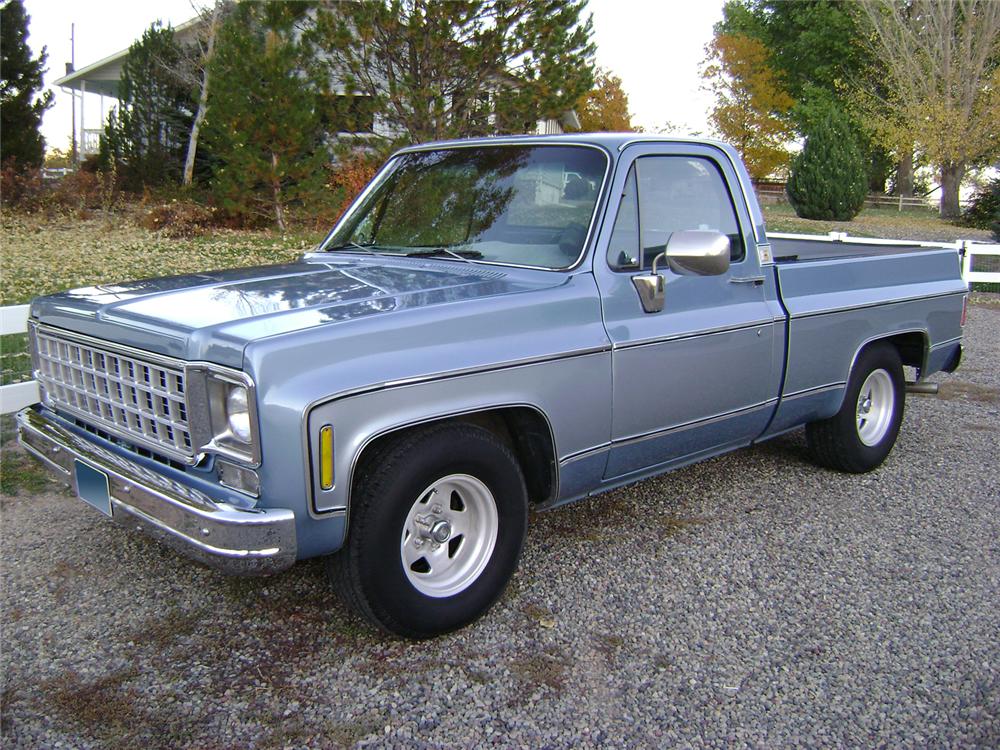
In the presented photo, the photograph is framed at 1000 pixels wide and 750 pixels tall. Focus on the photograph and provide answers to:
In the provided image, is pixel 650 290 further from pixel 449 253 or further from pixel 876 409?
pixel 876 409

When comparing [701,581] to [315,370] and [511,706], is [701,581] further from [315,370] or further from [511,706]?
[315,370]

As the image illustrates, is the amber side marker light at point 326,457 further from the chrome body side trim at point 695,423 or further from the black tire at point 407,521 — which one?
the chrome body side trim at point 695,423

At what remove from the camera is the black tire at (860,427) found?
205 inches

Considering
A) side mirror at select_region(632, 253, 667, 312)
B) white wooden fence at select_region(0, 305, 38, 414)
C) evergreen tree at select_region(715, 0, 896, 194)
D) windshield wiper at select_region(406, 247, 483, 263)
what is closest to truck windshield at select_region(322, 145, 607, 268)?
windshield wiper at select_region(406, 247, 483, 263)

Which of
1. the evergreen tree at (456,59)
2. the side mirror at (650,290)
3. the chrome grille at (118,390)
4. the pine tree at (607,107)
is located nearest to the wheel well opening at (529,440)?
the side mirror at (650,290)

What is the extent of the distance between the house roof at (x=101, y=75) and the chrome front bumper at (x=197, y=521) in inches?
909

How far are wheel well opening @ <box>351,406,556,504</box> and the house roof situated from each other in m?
23.0

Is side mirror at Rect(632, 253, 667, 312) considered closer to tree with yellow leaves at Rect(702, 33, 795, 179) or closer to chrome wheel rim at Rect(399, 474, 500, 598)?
chrome wheel rim at Rect(399, 474, 500, 598)

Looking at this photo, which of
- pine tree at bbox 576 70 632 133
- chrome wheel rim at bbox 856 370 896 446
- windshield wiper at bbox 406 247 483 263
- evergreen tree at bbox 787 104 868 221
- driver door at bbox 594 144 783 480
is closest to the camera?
driver door at bbox 594 144 783 480

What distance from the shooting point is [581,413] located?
11.9 ft

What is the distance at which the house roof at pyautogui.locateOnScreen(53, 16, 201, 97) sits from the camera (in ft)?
80.9

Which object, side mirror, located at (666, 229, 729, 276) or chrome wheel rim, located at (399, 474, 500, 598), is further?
side mirror, located at (666, 229, 729, 276)

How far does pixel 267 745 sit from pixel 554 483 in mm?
1462

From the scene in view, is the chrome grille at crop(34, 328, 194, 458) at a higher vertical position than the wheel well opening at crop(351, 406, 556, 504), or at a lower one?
higher
